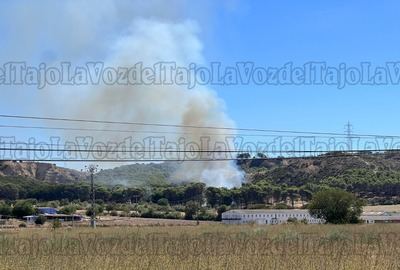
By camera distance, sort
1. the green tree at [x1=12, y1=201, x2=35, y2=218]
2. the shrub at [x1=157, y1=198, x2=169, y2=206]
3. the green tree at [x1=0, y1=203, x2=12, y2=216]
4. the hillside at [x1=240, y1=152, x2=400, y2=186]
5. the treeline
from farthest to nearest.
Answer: the shrub at [x1=157, y1=198, x2=169, y2=206]
the hillside at [x1=240, y1=152, x2=400, y2=186]
the treeline
the green tree at [x1=0, y1=203, x2=12, y2=216]
the green tree at [x1=12, y1=201, x2=35, y2=218]

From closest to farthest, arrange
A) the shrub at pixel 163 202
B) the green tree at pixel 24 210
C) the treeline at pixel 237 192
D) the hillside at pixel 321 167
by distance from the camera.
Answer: the green tree at pixel 24 210
the treeline at pixel 237 192
the hillside at pixel 321 167
the shrub at pixel 163 202

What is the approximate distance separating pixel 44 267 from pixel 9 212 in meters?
95.5

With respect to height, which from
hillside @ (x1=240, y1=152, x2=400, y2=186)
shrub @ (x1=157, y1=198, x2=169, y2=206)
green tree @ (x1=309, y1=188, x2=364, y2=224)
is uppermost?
hillside @ (x1=240, y1=152, x2=400, y2=186)

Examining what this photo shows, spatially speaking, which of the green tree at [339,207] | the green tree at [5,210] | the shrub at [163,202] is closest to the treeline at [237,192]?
the shrub at [163,202]

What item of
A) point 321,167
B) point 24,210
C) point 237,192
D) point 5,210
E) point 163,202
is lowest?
point 163,202

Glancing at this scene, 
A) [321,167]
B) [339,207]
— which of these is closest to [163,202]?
[321,167]

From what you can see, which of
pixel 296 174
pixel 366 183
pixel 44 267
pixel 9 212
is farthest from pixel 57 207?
pixel 44 267

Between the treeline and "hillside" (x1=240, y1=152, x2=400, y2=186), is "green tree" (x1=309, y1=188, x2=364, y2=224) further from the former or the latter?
"hillside" (x1=240, y1=152, x2=400, y2=186)

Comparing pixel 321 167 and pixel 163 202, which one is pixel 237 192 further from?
pixel 321 167

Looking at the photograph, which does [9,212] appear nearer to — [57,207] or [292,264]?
[57,207]

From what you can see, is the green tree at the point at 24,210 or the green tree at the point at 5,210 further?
the green tree at the point at 5,210

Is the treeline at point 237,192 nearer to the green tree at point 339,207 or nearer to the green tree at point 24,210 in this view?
the green tree at point 24,210

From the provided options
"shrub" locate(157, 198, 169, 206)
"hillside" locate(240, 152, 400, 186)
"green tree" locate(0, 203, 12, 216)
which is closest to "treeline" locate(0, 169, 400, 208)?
"shrub" locate(157, 198, 169, 206)

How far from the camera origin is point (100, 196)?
150750mm
